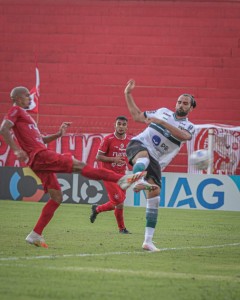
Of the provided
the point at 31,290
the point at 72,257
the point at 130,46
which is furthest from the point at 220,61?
the point at 31,290

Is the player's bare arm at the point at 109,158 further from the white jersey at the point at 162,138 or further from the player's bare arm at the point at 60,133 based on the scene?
the player's bare arm at the point at 60,133

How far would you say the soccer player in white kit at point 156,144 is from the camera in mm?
11648

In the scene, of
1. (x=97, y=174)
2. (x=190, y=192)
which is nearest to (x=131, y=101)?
(x=97, y=174)

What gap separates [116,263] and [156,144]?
100 inches

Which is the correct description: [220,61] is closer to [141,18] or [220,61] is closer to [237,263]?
[141,18]

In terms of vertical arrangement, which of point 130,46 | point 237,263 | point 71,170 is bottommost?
point 237,263

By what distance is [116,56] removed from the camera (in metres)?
30.9

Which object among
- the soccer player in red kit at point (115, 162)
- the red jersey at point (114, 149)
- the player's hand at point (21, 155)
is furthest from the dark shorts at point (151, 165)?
the red jersey at point (114, 149)

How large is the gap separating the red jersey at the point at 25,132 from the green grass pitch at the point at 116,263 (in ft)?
4.14

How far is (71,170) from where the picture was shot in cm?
1105

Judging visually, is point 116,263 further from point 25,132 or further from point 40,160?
point 25,132

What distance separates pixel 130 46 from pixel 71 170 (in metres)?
20.3

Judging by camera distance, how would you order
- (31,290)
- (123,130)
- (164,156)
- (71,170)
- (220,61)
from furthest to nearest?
1. (220,61)
2. (123,130)
3. (164,156)
4. (71,170)
5. (31,290)

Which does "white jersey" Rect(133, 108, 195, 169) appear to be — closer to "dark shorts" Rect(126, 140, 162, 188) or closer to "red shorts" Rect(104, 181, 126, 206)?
"dark shorts" Rect(126, 140, 162, 188)
